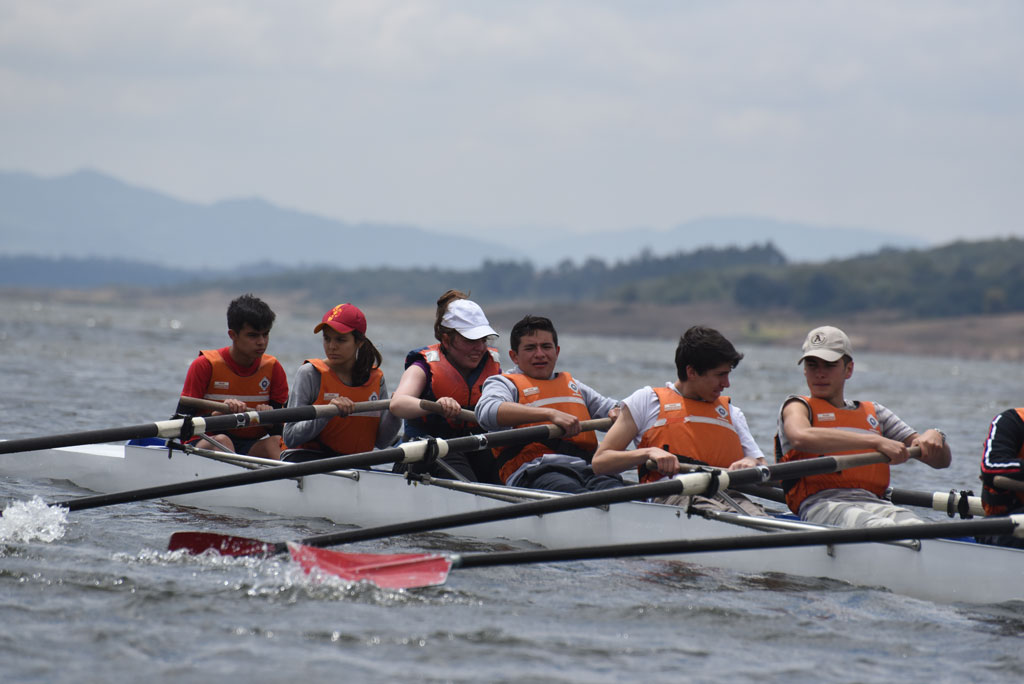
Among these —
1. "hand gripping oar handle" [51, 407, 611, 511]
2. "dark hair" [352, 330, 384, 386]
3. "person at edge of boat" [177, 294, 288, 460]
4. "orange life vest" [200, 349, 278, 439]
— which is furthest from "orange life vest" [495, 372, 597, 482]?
"orange life vest" [200, 349, 278, 439]

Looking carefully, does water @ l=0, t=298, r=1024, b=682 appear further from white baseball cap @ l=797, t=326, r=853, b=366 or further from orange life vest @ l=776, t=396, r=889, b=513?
white baseball cap @ l=797, t=326, r=853, b=366

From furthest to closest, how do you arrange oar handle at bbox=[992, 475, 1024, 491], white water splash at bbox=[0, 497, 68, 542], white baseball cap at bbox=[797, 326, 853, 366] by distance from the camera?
white water splash at bbox=[0, 497, 68, 542] < white baseball cap at bbox=[797, 326, 853, 366] < oar handle at bbox=[992, 475, 1024, 491]

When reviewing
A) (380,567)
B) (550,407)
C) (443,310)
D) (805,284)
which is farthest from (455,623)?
(805,284)

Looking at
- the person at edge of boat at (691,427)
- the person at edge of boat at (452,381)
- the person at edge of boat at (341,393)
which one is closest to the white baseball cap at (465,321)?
the person at edge of boat at (452,381)

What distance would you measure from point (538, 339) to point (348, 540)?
197cm

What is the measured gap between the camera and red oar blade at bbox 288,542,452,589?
6426mm

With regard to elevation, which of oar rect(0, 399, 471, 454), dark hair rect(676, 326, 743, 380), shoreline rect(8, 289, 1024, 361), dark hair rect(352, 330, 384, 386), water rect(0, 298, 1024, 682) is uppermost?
shoreline rect(8, 289, 1024, 361)

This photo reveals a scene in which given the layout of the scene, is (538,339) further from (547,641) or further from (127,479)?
(127,479)

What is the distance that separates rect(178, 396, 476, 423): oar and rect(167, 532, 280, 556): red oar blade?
1587 mm

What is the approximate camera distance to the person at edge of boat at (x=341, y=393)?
8.50m

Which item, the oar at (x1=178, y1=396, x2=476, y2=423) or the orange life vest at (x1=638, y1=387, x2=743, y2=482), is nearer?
the orange life vest at (x1=638, y1=387, x2=743, y2=482)

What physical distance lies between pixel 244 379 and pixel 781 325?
4254 inches

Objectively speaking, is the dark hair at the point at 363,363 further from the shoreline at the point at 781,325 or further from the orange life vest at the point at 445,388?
the shoreline at the point at 781,325

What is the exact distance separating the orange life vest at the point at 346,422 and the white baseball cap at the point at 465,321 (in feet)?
3.14
